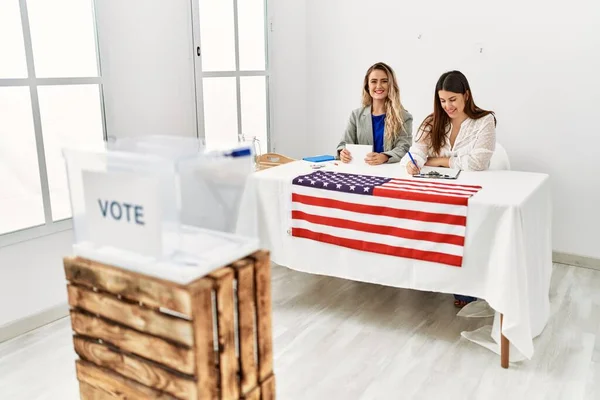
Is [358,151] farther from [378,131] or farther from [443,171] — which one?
[443,171]

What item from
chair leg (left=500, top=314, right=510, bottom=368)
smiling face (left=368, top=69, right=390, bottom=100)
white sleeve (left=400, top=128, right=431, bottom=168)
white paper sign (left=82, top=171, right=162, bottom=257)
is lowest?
chair leg (left=500, top=314, right=510, bottom=368)

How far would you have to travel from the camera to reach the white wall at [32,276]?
2521mm

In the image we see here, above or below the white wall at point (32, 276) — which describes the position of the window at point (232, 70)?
above

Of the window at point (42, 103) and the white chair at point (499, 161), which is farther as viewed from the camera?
the white chair at point (499, 161)

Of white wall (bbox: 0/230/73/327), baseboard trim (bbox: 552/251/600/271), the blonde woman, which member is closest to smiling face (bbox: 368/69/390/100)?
the blonde woman

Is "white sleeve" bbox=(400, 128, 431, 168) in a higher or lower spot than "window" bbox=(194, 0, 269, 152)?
lower

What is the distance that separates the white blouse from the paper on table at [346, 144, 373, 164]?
0.25 m

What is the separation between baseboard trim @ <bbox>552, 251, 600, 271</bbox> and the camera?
3346mm

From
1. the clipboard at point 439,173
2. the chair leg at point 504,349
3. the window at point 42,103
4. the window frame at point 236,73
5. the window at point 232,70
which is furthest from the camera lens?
the window at point 232,70

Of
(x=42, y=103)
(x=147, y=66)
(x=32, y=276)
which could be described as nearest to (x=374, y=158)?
(x=147, y=66)

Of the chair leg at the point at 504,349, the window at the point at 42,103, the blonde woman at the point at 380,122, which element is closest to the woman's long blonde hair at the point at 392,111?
the blonde woman at the point at 380,122

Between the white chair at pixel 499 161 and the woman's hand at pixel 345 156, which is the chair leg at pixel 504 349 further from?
the woman's hand at pixel 345 156

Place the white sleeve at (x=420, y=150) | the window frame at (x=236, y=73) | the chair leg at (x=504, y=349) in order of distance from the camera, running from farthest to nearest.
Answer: the window frame at (x=236, y=73) → the white sleeve at (x=420, y=150) → the chair leg at (x=504, y=349)

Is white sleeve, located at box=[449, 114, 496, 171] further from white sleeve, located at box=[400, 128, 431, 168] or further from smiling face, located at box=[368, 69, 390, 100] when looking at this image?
smiling face, located at box=[368, 69, 390, 100]
